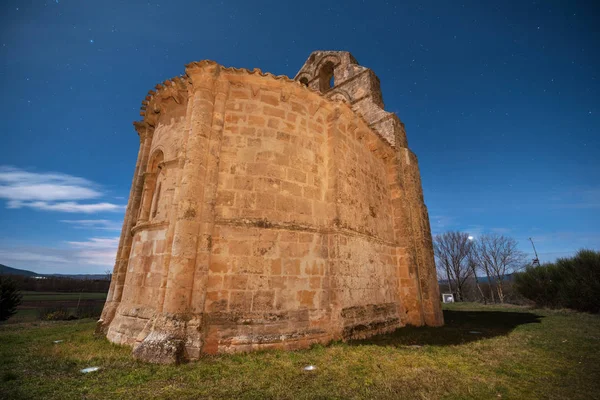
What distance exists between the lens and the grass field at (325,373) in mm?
3174

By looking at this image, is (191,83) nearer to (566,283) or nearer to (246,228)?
(246,228)

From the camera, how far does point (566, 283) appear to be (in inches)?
551

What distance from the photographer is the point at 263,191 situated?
567 cm

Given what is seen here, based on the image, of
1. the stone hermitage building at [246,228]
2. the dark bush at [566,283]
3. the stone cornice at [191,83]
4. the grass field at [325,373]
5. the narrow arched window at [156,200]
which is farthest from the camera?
the dark bush at [566,283]

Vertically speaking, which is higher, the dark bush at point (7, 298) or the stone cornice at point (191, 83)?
the stone cornice at point (191, 83)

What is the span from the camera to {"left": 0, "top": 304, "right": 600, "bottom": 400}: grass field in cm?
317

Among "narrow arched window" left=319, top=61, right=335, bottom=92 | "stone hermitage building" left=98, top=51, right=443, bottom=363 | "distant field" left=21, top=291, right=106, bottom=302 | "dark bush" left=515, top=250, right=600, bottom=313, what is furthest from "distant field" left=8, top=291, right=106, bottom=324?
"dark bush" left=515, top=250, right=600, bottom=313

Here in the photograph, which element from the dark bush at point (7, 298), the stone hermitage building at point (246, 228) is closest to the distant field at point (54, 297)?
the dark bush at point (7, 298)

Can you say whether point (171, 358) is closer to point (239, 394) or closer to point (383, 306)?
point (239, 394)

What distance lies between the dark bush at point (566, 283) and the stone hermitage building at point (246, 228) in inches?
454

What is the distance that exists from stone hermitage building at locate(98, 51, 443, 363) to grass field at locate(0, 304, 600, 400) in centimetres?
50

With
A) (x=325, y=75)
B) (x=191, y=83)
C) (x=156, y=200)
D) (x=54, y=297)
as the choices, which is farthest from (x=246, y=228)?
(x=54, y=297)

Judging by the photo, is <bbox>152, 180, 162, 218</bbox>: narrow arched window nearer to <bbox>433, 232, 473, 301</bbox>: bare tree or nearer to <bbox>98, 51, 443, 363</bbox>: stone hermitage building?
<bbox>98, 51, 443, 363</bbox>: stone hermitage building

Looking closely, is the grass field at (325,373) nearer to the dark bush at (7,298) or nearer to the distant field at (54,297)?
the dark bush at (7,298)
